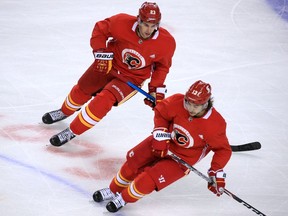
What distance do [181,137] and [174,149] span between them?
12cm

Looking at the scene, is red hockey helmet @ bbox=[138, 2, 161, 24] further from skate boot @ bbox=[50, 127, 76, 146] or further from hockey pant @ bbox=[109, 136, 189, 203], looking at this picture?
skate boot @ bbox=[50, 127, 76, 146]

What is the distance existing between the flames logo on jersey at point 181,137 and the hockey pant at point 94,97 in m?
0.61

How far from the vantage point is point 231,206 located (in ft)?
14.5

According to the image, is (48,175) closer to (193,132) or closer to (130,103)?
(193,132)

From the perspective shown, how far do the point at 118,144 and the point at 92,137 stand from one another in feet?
0.69

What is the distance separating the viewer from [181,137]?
4203 mm

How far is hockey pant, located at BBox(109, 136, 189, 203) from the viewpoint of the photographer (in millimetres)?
4070

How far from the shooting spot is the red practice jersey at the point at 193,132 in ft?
13.5

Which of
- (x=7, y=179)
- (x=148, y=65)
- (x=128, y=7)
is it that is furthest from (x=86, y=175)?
(x=128, y=7)

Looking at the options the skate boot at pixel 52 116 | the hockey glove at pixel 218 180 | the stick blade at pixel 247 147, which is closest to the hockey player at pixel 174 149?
the hockey glove at pixel 218 180

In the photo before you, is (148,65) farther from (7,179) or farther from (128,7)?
(128,7)

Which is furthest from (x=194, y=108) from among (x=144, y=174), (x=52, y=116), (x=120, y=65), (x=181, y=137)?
(x=52, y=116)

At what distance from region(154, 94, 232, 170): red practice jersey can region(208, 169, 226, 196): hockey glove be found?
1.4 inches

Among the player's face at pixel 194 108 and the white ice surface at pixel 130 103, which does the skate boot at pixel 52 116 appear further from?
the player's face at pixel 194 108
